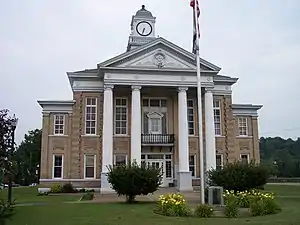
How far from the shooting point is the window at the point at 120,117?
3756 cm

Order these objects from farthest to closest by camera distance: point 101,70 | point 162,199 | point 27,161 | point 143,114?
1. point 27,161
2. point 143,114
3. point 101,70
4. point 162,199

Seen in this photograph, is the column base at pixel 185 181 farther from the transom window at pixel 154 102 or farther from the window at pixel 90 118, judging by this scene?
the window at pixel 90 118

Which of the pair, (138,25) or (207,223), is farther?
(138,25)

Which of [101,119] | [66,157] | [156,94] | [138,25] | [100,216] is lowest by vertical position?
[100,216]

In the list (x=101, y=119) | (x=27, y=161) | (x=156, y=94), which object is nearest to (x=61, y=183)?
(x=101, y=119)

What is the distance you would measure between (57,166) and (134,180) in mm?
16039

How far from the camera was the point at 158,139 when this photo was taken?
37594mm

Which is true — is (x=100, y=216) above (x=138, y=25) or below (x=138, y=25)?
below

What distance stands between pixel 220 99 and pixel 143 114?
315 inches

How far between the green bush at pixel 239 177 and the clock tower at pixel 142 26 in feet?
79.0

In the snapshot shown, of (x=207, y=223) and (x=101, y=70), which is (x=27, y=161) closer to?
(x=101, y=70)

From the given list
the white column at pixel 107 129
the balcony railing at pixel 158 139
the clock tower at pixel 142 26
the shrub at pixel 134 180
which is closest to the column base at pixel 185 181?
the balcony railing at pixel 158 139

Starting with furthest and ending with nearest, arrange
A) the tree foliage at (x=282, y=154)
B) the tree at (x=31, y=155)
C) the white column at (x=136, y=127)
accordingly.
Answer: the tree foliage at (x=282, y=154) → the tree at (x=31, y=155) → the white column at (x=136, y=127)

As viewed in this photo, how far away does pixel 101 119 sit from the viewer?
36969 mm
